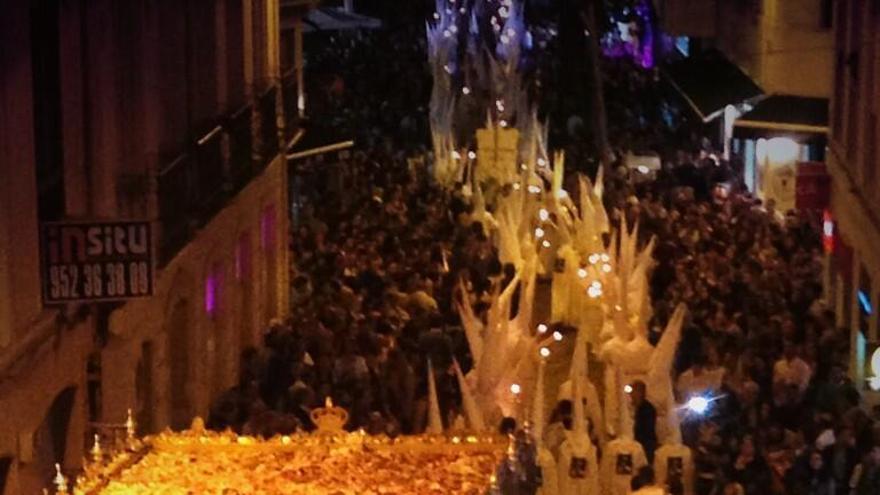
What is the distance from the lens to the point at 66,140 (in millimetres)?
15500

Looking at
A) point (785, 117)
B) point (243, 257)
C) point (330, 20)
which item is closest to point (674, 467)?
point (243, 257)

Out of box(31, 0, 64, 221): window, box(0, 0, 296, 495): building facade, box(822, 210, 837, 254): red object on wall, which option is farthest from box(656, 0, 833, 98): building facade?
box(31, 0, 64, 221): window

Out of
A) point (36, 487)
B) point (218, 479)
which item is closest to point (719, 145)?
point (36, 487)

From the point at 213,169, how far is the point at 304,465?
9223mm

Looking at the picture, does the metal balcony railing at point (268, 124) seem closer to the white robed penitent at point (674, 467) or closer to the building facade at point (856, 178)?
the building facade at point (856, 178)

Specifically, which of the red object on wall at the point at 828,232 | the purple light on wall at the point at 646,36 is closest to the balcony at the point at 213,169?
the red object on wall at the point at 828,232

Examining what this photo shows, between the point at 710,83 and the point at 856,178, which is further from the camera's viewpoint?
the point at 710,83

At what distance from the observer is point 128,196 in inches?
659

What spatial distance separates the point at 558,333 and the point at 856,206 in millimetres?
4180

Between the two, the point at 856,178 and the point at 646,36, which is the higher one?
the point at 646,36

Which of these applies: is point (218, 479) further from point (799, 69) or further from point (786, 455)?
point (799, 69)

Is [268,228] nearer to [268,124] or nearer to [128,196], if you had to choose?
[268,124]

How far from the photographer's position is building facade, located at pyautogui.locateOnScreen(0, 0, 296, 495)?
13.6m

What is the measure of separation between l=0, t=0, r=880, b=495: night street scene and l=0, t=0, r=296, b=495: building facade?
0.04m
